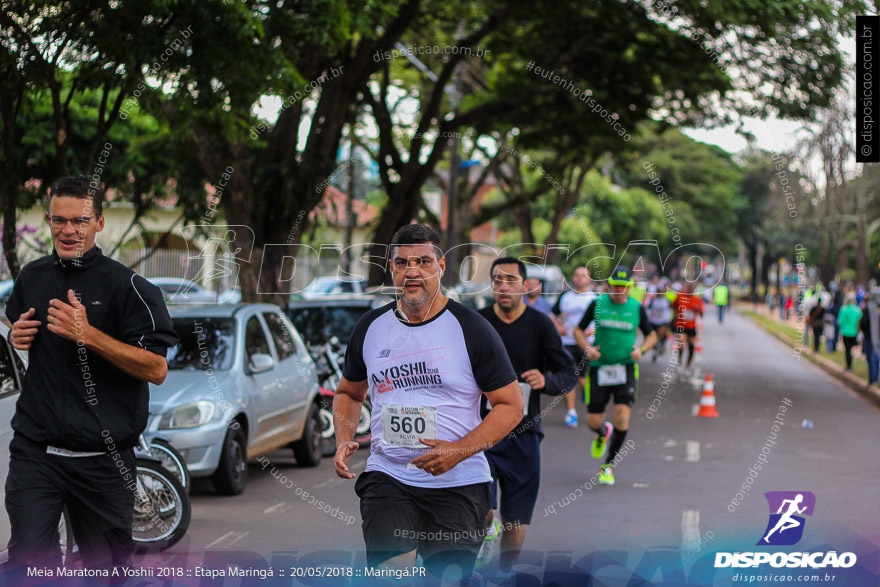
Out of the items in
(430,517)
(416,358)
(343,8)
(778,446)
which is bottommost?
(778,446)

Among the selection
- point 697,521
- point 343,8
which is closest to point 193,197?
point 343,8

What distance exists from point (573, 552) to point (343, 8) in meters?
6.24

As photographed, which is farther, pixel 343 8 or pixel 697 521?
pixel 343 8

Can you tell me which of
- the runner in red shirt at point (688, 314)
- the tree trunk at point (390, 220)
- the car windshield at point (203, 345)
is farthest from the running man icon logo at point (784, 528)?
the runner in red shirt at point (688, 314)

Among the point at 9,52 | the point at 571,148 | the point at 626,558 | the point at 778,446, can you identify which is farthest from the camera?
the point at 571,148

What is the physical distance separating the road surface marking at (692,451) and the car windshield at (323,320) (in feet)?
12.9

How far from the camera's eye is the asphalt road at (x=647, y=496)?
24.2 ft

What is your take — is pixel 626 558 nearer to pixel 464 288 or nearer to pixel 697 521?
pixel 697 521

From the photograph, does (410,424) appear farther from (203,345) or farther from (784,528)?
(203,345)

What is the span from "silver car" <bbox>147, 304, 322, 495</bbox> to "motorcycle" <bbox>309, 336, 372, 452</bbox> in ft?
1.39

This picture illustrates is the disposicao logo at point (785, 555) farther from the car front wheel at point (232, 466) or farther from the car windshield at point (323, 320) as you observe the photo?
the car windshield at point (323, 320)

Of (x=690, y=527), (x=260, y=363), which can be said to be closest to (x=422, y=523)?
(x=690, y=527)

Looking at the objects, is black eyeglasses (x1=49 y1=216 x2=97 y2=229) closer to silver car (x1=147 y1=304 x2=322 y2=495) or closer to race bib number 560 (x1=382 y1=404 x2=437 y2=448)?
race bib number 560 (x1=382 y1=404 x2=437 y2=448)

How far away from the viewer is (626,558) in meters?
6.83
